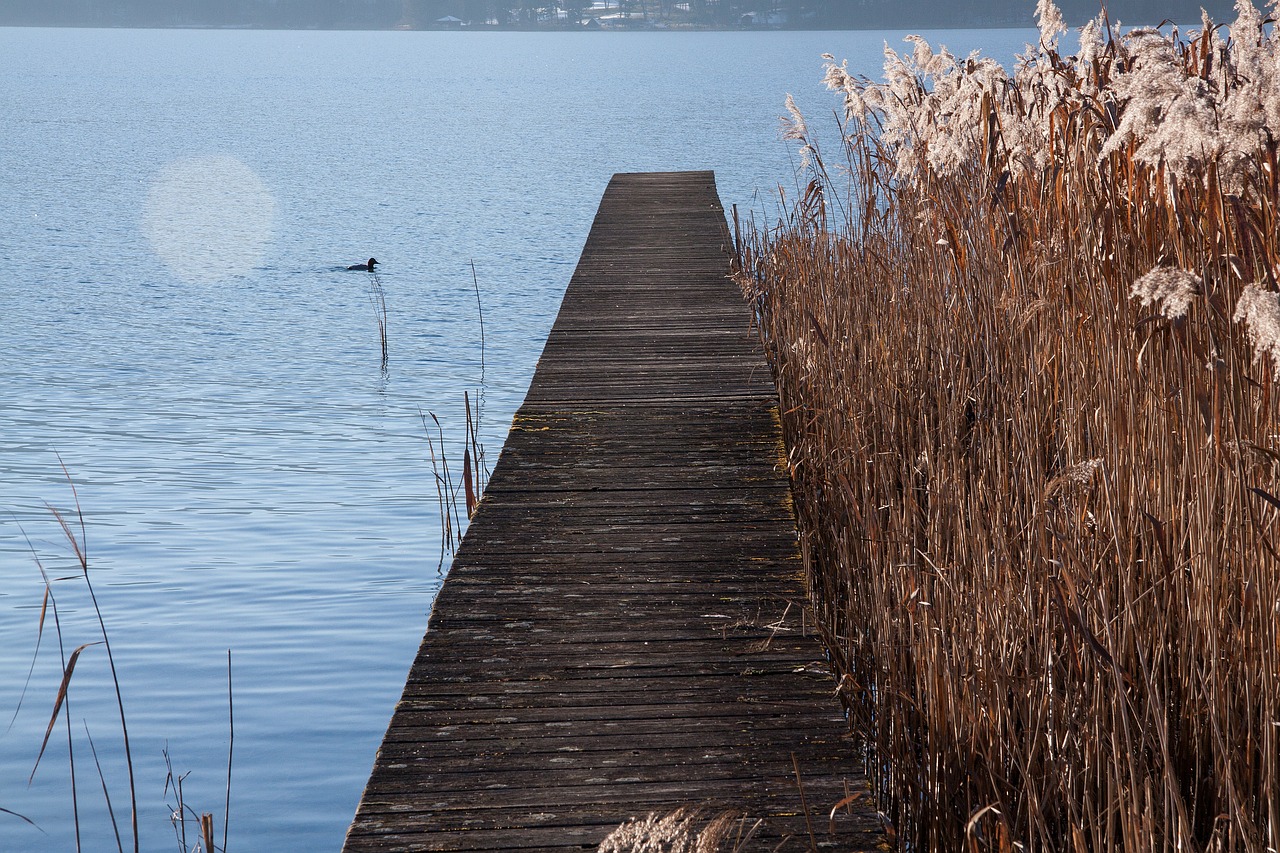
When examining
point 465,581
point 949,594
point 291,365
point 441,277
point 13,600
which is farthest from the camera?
point 441,277

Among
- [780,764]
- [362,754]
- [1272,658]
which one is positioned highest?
[1272,658]

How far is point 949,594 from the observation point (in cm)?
242

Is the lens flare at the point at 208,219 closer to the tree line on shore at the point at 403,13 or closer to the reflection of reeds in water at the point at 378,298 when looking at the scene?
the reflection of reeds in water at the point at 378,298

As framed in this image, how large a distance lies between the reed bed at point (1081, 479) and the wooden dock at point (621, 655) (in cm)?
22

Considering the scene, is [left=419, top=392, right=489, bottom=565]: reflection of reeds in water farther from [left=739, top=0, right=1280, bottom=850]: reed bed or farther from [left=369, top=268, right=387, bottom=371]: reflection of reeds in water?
[left=369, top=268, right=387, bottom=371]: reflection of reeds in water

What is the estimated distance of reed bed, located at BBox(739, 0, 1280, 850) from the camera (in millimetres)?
1797

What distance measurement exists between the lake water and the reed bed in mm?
1531

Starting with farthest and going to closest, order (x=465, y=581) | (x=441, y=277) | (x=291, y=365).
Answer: (x=441, y=277) → (x=291, y=365) → (x=465, y=581)

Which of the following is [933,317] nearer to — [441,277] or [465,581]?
[465,581]

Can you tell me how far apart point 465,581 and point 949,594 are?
1.02 metres

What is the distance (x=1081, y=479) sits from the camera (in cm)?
176

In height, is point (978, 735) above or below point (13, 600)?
above

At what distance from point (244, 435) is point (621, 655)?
463 cm

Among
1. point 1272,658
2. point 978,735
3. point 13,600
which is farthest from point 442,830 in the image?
point 13,600
